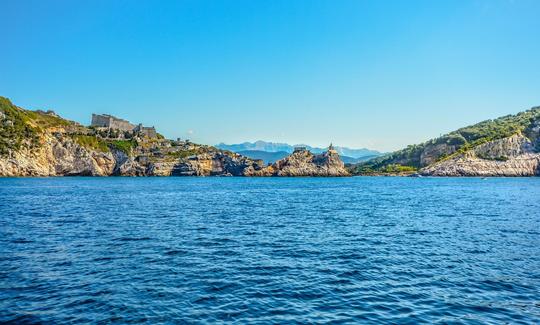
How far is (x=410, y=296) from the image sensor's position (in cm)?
1895

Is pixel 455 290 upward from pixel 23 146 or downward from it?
downward

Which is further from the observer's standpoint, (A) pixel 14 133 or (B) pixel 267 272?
(A) pixel 14 133

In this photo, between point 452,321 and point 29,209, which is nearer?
point 452,321

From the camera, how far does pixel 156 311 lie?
1655 centimetres

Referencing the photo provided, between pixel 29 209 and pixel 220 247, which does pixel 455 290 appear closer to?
pixel 220 247

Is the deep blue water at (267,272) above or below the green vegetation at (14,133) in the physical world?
below

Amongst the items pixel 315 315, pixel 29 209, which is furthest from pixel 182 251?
pixel 29 209

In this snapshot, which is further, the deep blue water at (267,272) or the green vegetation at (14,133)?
the green vegetation at (14,133)

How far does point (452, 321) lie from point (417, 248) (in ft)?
49.2

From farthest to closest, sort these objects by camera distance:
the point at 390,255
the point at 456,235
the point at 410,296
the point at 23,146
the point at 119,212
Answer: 1. the point at 23,146
2. the point at 119,212
3. the point at 456,235
4. the point at 390,255
5. the point at 410,296

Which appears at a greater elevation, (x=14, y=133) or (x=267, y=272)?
(x=14, y=133)

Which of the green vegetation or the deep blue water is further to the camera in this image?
the green vegetation

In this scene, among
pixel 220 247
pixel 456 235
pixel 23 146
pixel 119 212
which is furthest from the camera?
pixel 23 146

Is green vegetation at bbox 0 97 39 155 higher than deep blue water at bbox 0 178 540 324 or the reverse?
higher
